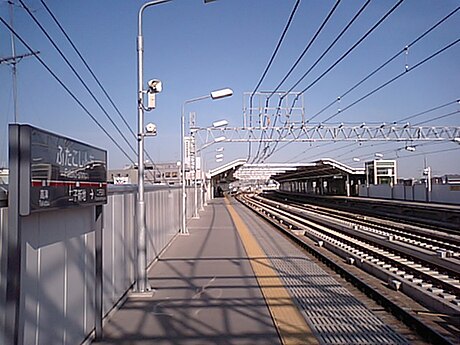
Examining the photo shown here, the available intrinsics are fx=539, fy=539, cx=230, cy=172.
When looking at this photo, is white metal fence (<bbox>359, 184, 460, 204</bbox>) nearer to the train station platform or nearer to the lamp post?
the train station platform

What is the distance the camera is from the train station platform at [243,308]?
6.85 meters

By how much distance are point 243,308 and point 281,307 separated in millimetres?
596

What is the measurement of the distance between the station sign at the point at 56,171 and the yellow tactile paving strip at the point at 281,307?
293 cm

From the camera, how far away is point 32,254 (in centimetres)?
454

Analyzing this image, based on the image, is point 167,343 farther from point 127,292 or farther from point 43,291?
point 127,292

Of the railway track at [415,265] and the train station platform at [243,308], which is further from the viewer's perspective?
the railway track at [415,265]

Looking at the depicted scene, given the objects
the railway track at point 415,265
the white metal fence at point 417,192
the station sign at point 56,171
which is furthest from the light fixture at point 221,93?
the white metal fence at point 417,192

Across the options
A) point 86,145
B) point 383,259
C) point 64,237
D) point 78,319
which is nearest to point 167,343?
point 78,319

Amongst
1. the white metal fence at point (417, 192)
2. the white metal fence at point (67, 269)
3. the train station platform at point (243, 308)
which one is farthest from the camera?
the white metal fence at point (417, 192)

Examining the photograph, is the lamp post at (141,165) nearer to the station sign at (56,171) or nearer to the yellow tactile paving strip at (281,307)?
the yellow tactile paving strip at (281,307)

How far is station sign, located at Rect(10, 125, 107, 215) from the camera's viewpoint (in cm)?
419

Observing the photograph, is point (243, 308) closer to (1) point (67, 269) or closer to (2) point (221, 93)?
(1) point (67, 269)

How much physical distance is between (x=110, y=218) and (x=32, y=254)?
3212mm

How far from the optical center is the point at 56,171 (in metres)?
4.86
